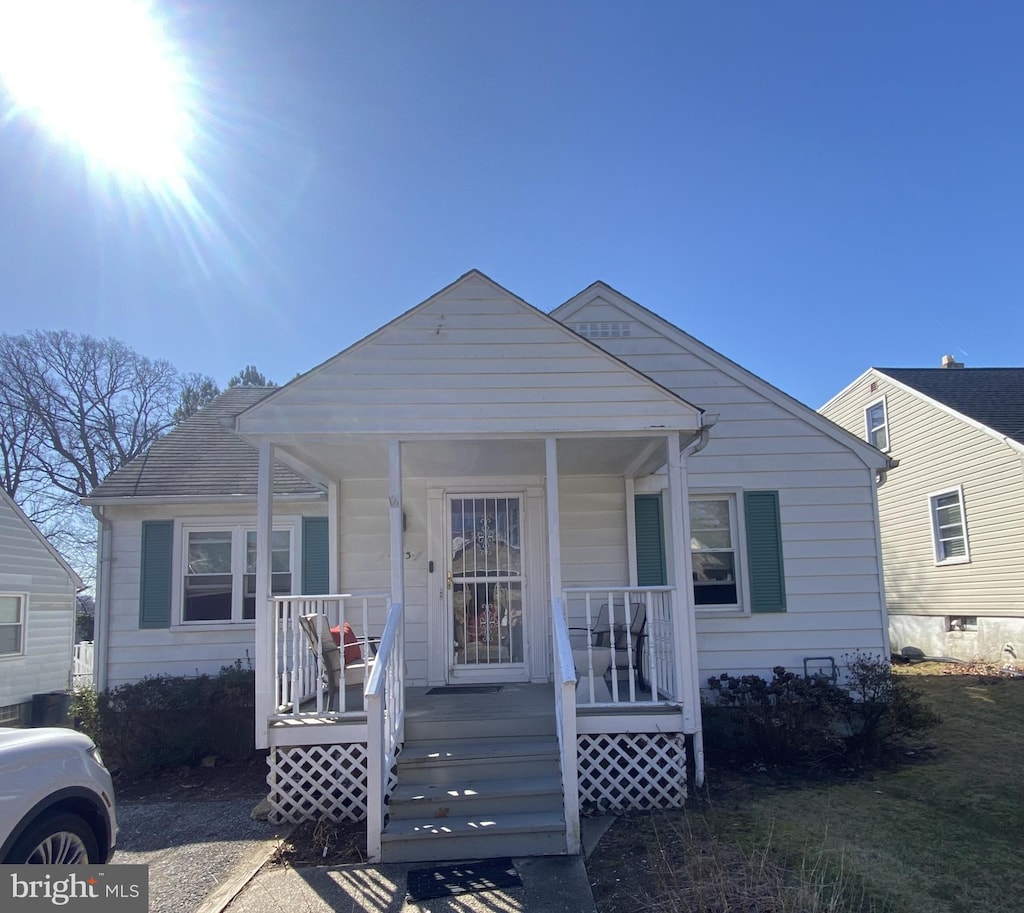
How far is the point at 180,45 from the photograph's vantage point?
23.2 feet

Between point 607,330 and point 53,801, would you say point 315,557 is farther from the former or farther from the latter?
point 53,801

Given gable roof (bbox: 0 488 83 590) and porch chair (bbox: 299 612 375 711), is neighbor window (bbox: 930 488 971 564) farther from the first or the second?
gable roof (bbox: 0 488 83 590)

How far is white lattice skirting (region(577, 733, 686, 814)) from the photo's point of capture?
5512 mm

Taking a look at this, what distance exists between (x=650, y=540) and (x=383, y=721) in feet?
13.0

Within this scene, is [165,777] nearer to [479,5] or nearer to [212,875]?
[212,875]

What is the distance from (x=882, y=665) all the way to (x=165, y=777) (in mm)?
7739

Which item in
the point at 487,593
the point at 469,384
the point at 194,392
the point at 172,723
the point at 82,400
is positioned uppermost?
the point at 194,392

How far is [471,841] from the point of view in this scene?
4629 mm

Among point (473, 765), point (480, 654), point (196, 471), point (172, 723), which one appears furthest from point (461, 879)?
point (196, 471)

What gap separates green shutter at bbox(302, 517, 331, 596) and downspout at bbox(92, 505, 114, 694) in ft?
8.31

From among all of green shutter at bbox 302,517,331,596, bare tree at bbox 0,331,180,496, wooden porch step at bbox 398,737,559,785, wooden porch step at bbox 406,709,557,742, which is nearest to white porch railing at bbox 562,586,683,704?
wooden porch step at bbox 406,709,557,742

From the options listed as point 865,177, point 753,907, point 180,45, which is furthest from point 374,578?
point 865,177

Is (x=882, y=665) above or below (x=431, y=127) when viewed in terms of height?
below

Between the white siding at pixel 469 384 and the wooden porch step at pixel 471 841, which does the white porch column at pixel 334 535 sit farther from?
the wooden porch step at pixel 471 841
